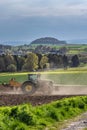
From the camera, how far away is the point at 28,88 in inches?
1414

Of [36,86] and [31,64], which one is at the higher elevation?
[31,64]

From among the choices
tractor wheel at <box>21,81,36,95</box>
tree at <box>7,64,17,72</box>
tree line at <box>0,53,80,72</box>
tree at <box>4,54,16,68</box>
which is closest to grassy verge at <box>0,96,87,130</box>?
tractor wheel at <box>21,81,36,95</box>

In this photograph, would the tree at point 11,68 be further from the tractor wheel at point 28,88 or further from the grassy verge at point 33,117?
the grassy verge at point 33,117

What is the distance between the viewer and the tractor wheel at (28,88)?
117 feet

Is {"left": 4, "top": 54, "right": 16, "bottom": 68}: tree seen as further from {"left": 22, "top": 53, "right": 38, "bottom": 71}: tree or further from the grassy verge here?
the grassy verge

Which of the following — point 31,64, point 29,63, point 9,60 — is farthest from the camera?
point 9,60

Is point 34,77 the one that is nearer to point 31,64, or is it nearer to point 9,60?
point 31,64

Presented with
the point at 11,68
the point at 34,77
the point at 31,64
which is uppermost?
the point at 34,77

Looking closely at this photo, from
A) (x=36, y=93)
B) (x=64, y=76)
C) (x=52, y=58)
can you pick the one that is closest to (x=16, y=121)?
(x=36, y=93)

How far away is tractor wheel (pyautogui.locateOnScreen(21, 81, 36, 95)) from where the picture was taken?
3569 cm

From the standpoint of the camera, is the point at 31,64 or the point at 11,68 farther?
the point at 11,68

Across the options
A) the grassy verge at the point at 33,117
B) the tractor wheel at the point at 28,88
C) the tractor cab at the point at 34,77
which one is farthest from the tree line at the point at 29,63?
the grassy verge at the point at 33,117

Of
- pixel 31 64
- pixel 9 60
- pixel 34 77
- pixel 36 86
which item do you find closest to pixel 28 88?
pixel 36 86

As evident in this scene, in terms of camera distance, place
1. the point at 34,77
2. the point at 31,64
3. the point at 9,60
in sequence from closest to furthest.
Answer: the point at 34,77, the point at 31,64, the point at 9,60
